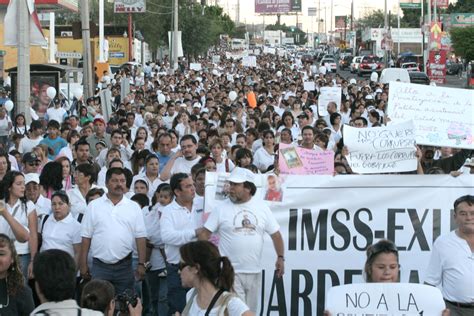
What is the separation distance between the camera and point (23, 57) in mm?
19266

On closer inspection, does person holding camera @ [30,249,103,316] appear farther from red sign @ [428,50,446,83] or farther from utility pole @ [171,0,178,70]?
utility pole @ [171,0,178,70]

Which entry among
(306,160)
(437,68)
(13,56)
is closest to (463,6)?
(13,56)

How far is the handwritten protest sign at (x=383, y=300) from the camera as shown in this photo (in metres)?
5.94

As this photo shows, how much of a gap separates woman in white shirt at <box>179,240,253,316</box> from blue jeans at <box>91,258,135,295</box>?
3210 millimetres

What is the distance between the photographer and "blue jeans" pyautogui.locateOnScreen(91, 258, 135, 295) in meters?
8.95

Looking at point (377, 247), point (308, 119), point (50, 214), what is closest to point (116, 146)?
point (308, 119)

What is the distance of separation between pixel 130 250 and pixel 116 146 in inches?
221

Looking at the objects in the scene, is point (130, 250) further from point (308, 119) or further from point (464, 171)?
point (308, 119)

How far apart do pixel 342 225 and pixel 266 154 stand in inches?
199

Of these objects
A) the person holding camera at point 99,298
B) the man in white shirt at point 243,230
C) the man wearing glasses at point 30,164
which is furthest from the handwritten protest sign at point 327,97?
the person holding camera at point 99,298

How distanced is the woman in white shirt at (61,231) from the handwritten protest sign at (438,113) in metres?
3.15

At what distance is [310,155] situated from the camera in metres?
9.92

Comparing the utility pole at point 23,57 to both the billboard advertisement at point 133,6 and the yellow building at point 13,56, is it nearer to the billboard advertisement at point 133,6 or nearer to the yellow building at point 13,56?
the yellow building at point 13,56

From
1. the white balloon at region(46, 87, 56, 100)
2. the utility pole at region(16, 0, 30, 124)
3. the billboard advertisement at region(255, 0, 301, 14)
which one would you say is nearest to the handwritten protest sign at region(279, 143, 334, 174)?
the utility pole at region(16, 0, 30, 124)
